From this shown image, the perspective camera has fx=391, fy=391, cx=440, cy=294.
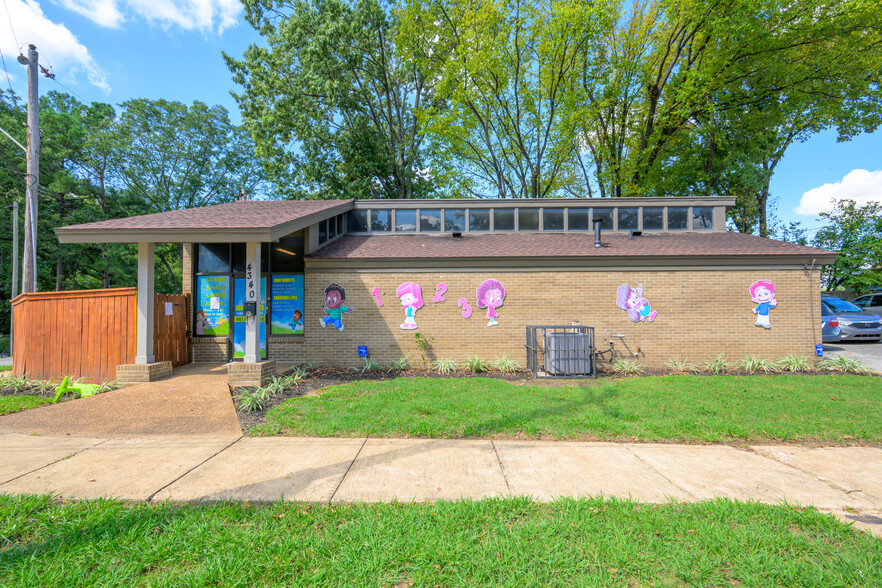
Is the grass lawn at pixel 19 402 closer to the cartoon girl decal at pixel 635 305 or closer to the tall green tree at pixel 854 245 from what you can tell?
the cartoon girl decal at pixel 635 305

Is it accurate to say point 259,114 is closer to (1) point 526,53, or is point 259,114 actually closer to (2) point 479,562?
(1) point 526,53

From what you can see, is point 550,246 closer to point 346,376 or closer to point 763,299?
point 763,299

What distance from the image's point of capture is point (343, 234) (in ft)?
41.6

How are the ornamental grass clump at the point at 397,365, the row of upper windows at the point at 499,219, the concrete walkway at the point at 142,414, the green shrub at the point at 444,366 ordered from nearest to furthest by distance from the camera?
the concrete walkway at the point at 142,414 → the green shrub at the point at 444,366 → the ornamental grass clump at the point at 397,365 → the row of upper windows at the point at 499,219

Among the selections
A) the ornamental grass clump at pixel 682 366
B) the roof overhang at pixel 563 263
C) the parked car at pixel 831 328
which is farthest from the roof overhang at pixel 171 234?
the parked car at pixel 831 328

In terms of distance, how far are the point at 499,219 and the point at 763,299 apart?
7548mm

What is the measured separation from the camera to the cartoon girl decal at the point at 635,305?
10.4 meters

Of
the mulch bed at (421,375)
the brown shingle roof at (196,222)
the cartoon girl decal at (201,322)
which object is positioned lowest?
the mulch bed at (421,375)

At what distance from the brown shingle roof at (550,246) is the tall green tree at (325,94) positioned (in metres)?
9.93

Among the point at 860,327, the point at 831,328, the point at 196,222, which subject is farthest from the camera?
the point at 860,327

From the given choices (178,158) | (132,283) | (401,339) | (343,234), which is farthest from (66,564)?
(178,158)

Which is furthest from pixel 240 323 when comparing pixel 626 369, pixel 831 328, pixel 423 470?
pixel 831 328

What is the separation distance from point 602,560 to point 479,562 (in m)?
0.82

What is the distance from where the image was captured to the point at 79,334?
28.7 ft
